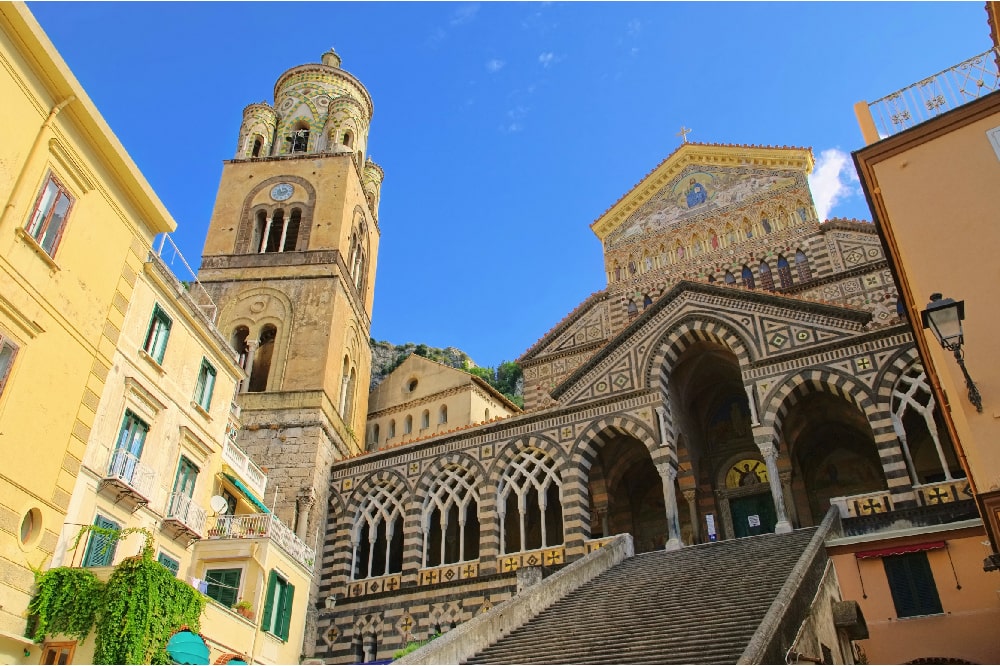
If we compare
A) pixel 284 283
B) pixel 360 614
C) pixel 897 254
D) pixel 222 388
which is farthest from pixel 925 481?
pixel 284 283

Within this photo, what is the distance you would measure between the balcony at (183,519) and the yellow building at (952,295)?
13762mm

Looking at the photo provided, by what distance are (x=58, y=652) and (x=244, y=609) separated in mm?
4697

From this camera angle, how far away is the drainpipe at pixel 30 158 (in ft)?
38.0

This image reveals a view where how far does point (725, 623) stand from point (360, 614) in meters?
14.8

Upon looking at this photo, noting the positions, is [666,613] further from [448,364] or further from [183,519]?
[448,364]

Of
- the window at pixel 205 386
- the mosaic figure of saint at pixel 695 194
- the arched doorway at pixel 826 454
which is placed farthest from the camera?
the mosaic figure of saint at pixel 695 194

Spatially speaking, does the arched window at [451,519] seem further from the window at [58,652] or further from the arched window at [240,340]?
the window at [58,652]

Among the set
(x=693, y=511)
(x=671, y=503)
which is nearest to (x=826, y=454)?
(x=693, y=511)

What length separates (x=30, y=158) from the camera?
1218cm

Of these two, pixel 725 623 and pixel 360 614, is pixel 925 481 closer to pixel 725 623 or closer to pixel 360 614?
pixel 725 623

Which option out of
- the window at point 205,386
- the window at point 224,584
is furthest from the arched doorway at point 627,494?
the window at point 205,386

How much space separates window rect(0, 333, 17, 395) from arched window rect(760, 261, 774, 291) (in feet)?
77.3

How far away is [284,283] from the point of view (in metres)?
31.7

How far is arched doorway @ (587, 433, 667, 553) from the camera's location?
2361cm
